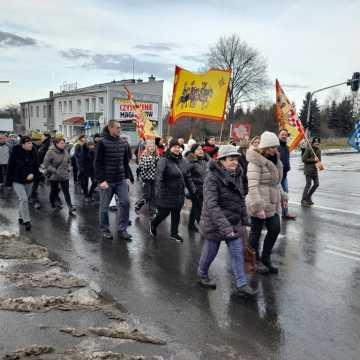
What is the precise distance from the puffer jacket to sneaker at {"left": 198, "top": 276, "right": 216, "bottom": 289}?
39.6 inches

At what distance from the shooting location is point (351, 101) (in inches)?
3413

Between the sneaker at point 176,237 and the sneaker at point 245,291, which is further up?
the sneaker at point 245,291

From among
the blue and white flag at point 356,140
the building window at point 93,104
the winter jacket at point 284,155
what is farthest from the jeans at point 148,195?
the building window at point 93,104

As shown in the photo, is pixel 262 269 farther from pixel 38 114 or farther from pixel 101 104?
pixel 38 114

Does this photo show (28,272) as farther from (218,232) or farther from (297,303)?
(297,303)

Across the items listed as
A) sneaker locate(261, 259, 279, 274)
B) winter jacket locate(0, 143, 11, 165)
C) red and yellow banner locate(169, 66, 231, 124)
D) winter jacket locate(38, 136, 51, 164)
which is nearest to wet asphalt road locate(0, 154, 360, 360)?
sneaker locate(261, 259, 279, 274)

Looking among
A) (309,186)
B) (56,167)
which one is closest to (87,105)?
(56,167)

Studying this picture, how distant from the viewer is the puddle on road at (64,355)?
3432mm

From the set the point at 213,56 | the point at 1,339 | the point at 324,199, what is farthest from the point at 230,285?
the point at 213,56

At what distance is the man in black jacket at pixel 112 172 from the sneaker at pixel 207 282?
2.29 metres

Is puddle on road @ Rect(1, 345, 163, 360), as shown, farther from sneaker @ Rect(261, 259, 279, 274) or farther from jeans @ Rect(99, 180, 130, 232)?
jeans @ Rect(99, 180, 130, 232)

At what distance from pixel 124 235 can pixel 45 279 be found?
2.23m

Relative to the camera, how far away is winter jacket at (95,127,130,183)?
7137 mm

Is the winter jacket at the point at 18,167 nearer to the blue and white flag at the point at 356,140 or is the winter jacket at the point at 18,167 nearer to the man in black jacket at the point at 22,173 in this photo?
the man in black jacket at the point at 22,173
